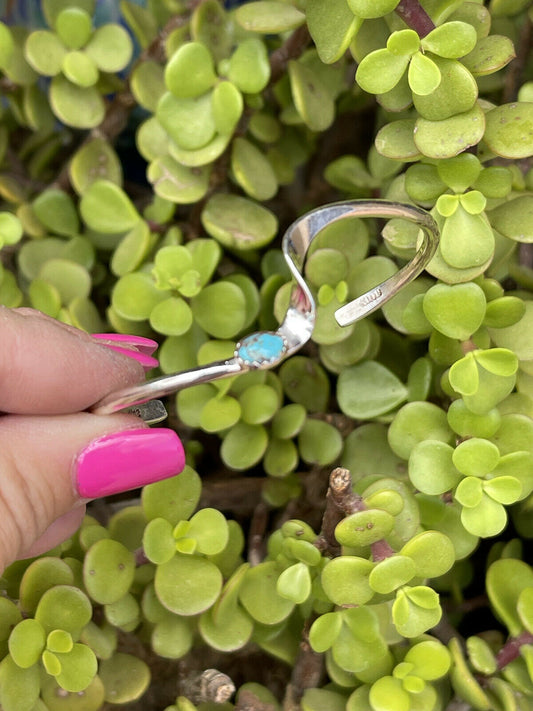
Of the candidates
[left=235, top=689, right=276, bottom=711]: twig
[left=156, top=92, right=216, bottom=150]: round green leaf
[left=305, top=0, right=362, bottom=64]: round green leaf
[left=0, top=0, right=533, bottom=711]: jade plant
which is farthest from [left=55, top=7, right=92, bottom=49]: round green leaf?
[left=235, top=689, right=276, bottom=711]: twig

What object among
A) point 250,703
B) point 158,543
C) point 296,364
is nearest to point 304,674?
point 250,703

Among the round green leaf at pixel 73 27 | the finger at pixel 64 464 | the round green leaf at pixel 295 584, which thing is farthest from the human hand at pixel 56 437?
the round green leaf at pixel 73 27

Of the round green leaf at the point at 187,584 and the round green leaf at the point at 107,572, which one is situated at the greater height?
the round green leaf at the point at 107,572

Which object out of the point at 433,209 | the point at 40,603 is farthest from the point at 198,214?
the point at 40,603

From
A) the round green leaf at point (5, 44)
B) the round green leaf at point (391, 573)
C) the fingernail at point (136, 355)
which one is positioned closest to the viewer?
the round green leaf at point (391, 573)

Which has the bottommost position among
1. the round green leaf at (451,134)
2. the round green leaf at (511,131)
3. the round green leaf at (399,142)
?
the round green leaf at (511,131)

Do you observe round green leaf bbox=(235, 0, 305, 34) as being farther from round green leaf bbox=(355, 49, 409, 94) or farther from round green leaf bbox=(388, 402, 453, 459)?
round green leaf bbox=(388, 402, 453, 459)

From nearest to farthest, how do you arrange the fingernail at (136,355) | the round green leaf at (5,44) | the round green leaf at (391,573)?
the round green leaf at (391,573), the fingernail at (136,355), the round green leaf at (5,44)

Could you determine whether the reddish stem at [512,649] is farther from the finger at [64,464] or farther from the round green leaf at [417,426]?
the finger at [64,464]
